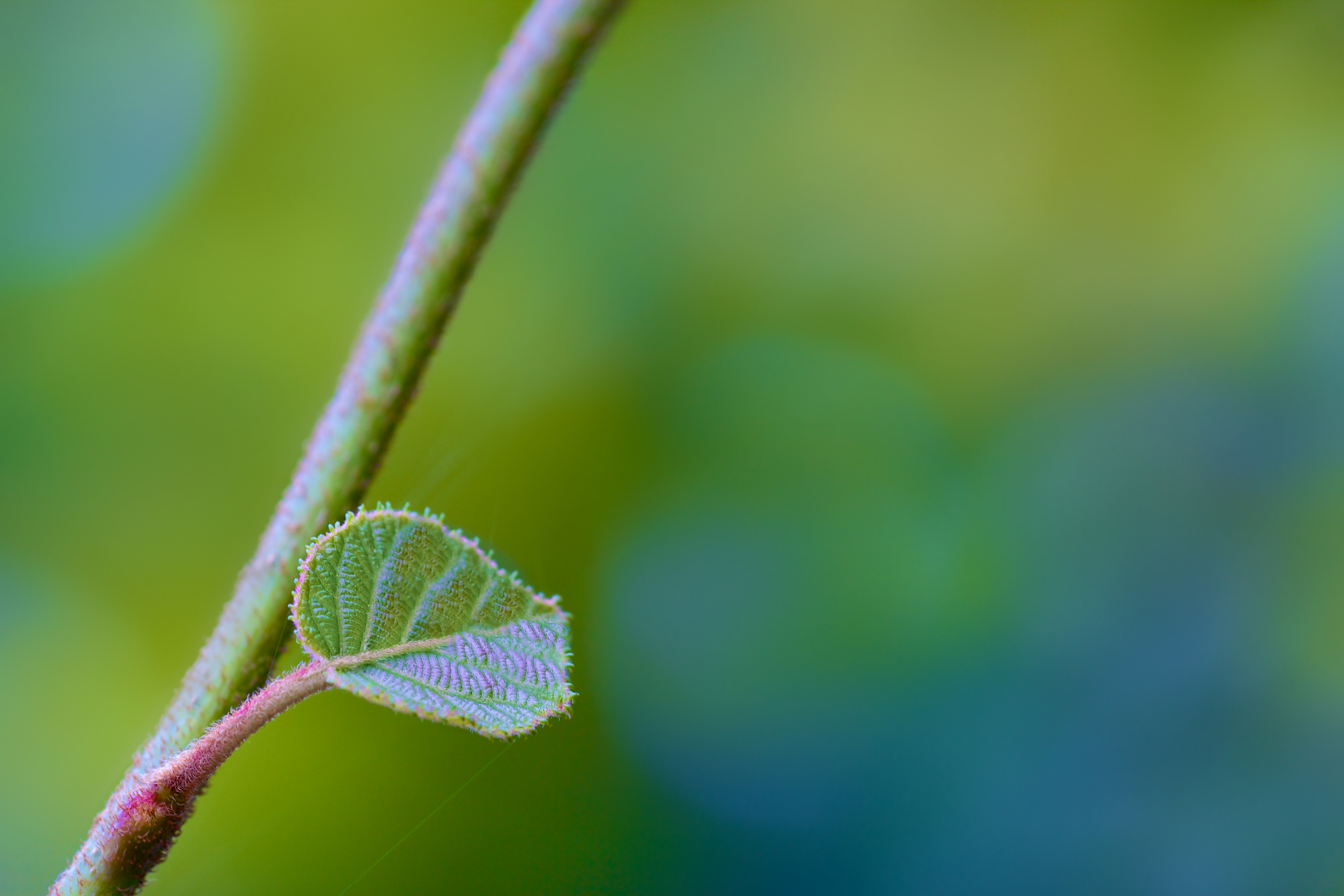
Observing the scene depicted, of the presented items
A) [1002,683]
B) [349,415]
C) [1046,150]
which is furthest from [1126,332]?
[349,415]

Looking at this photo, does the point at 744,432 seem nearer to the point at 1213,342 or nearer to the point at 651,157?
the point at 651,157

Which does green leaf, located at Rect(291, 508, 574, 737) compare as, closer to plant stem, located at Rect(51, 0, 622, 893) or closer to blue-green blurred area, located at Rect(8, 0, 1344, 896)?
plant stem, located at Rect(51, 0, 622, 893)

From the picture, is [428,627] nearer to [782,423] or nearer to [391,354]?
[391,354]

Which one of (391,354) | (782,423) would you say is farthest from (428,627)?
(782,423)

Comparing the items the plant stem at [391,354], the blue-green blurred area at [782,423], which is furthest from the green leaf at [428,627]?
the blue-green blurred area at [782,423]

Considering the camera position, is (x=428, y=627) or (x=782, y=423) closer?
(x=428, y=627)
